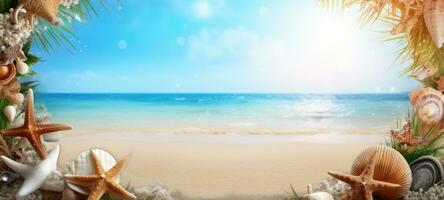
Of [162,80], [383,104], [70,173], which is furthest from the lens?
[383,104]

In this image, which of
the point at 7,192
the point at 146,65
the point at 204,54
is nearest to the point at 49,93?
the point at 7,192

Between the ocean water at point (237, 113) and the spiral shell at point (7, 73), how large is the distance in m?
3.33

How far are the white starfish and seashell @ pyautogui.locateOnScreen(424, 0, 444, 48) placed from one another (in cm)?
271

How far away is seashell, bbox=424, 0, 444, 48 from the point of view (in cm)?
312

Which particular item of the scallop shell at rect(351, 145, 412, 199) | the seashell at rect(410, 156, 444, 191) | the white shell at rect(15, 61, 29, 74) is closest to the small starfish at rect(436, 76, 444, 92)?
the seashell at rect(410, 156, 444, 191)

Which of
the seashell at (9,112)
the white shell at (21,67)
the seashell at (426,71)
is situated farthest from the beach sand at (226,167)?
the seashell at (426,71)

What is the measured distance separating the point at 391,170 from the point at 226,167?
1324 mm

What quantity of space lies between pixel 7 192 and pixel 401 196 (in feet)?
8.87

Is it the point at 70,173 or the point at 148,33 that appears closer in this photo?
the point at 70,173

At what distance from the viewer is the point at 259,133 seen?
289 inches

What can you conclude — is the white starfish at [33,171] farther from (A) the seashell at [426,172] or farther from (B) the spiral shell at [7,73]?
(A) the seashell at [426,172]

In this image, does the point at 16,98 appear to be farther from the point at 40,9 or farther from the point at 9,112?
the point at 40,9

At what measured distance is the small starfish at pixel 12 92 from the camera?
3.01m

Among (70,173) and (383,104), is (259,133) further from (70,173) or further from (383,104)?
(70,173)
